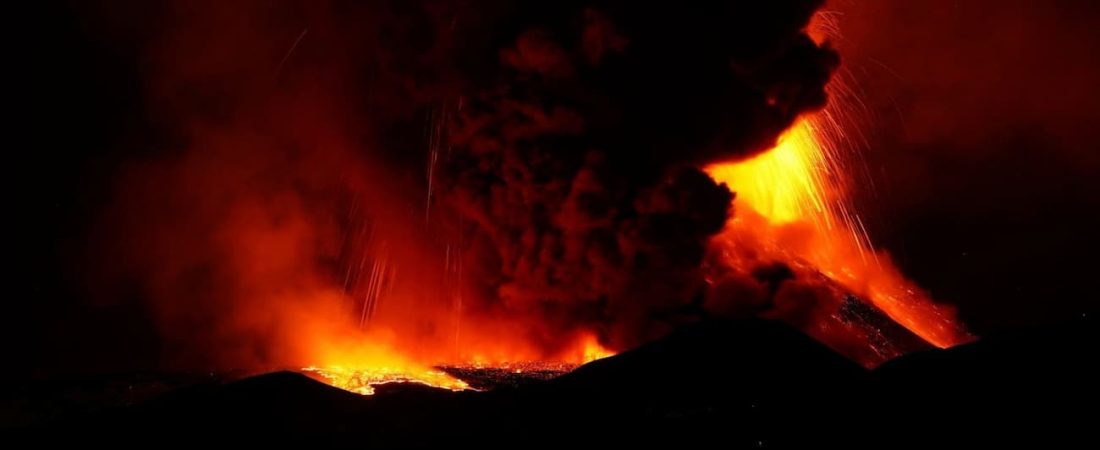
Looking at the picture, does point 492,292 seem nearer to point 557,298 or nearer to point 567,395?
point 557,298

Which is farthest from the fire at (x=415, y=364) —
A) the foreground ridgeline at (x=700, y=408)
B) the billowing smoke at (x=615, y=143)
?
the foreground ridgeline at (x=700, y=408)

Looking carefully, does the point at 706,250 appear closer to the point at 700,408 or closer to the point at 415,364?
the point at 415,364

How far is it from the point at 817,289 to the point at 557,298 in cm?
478

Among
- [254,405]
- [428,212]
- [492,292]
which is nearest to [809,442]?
[254,405]

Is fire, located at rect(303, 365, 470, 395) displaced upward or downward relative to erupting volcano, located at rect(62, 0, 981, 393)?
downward

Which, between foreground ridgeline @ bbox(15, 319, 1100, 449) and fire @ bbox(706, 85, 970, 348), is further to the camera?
fire @ bbox(706, 85, 970, 348)

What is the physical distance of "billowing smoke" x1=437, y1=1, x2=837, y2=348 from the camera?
44.4 ft

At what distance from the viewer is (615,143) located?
1407 centimetres

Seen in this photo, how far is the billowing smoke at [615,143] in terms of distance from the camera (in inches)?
533

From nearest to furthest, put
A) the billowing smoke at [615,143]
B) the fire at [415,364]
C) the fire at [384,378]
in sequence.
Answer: the fire at [384,378]
the fire at [415,364]
the billowing smoke at [615,143]

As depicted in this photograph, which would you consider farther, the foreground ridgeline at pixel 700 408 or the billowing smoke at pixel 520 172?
the billowing smoke at pixel 520 172

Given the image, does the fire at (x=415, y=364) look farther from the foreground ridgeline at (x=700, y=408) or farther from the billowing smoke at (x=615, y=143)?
the foreground ridgeline at (x=700, y=408)

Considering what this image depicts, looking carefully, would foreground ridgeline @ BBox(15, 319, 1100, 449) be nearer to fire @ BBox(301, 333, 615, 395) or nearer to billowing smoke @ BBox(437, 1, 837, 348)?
fire @ BBox(301, 333, 615, 395)

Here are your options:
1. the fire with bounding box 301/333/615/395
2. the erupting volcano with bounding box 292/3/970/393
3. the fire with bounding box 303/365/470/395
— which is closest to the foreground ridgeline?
the fire with bounding box 303/365/470/395
